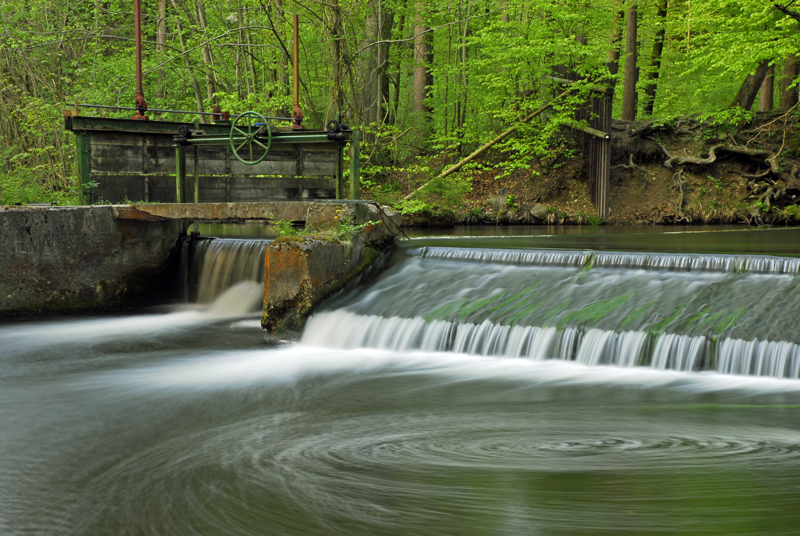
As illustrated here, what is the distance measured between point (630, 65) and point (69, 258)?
19.5m

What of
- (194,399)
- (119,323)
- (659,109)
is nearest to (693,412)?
(194,399)

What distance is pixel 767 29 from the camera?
1688cm

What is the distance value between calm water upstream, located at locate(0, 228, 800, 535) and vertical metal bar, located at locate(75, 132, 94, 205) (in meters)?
2.49

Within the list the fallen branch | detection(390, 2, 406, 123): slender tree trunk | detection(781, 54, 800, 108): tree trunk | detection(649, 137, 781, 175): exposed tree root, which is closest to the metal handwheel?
the fallen branch

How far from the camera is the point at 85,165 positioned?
456 inches

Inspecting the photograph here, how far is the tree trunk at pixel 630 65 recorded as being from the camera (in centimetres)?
2323

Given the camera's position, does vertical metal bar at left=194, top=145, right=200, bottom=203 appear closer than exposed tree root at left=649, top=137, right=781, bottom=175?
Yes

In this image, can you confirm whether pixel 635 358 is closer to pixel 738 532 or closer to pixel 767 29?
pixel 738 532

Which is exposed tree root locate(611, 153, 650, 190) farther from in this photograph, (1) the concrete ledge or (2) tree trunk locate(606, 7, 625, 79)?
(1) the concrete ledge

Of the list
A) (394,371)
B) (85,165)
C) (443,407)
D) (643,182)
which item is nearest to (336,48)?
(85,165)

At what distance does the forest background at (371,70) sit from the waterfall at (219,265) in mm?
6845

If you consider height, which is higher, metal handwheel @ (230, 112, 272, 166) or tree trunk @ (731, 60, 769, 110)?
tree trunk @ (731, 60, 769, 110)

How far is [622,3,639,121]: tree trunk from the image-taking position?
23234mm

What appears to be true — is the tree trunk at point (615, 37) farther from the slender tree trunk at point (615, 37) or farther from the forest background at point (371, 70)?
the forest background at point (371, 70)
